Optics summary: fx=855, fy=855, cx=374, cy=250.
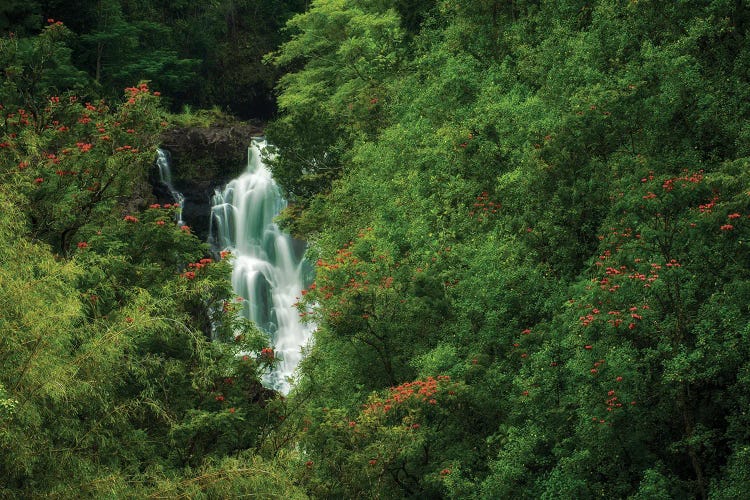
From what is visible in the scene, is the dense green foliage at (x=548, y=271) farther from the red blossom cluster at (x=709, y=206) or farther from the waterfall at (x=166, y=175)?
the waterfall at (x=166, y=175)

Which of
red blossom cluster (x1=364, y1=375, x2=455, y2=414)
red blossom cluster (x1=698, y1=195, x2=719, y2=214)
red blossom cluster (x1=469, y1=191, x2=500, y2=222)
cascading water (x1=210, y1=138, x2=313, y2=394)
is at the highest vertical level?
cascading water (x1=210, y1=138, x2=313, y2=394)

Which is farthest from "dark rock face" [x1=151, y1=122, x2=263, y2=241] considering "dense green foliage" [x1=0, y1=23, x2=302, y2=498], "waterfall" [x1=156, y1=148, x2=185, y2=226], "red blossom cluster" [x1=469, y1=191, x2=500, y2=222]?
"red blossom cluster" [x1=469, y1=191, x2=500, y2=222]

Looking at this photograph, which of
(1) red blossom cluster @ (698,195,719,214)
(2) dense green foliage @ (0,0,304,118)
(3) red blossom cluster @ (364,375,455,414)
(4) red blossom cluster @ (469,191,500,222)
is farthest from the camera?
(2) dense green foliage @ (0,0,304,118)

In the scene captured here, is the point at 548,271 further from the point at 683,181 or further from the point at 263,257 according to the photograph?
the point at 263,257

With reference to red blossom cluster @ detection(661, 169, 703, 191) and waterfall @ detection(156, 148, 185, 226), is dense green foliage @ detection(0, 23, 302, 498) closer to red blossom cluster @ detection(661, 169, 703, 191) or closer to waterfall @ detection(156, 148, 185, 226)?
red blossom cluster @ detection(661, 169, 703, 191)

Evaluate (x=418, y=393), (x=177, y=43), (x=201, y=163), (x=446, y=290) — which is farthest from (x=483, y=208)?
(x=177, y=43)

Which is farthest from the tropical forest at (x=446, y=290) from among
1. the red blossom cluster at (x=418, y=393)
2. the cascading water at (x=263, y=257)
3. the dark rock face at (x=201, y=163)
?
the dark rock face at (x=201, y=163)

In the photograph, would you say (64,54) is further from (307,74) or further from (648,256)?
(648,256)

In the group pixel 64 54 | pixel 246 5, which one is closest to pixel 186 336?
pixel 64 54
